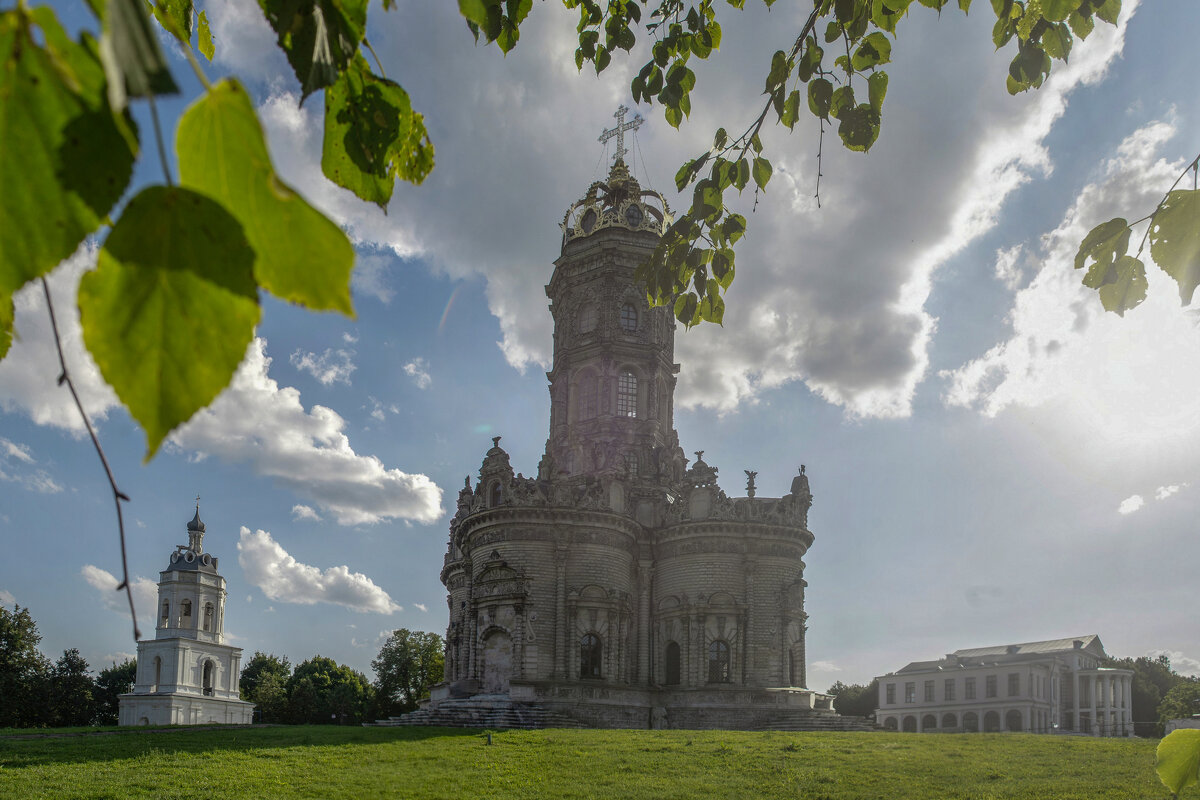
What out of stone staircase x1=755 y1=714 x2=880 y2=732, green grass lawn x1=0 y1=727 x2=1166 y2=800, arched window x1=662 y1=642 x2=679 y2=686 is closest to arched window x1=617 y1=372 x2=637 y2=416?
arched window x1=662 y1=642 x2=679 y2=686

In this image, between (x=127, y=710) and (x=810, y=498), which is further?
(x=127, y=710)

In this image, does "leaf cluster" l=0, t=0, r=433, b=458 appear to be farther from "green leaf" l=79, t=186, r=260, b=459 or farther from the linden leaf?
the linden leaf

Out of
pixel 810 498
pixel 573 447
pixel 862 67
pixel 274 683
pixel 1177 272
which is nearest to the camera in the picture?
pixel 1177 272

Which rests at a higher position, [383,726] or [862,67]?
[862,67]

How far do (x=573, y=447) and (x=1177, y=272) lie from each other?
34.3m

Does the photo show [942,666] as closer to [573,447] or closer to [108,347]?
[573,447]

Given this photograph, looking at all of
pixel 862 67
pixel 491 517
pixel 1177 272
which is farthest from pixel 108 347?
pixel 491 517

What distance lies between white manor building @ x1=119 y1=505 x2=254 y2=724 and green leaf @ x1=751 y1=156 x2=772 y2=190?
190 feet

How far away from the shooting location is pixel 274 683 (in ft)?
212

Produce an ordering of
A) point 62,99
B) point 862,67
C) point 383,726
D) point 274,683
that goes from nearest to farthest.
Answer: point 62,99, point 862,67, point 383,726, point 274,683

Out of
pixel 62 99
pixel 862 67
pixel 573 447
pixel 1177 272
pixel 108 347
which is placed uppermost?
pixel 573 447

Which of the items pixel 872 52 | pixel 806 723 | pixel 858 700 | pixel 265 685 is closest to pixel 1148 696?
pixel 858 700

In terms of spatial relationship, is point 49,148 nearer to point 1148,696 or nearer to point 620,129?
point 620,129

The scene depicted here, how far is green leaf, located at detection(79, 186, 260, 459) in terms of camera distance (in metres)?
0.81
